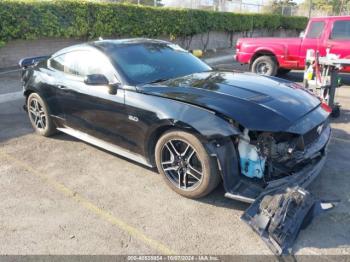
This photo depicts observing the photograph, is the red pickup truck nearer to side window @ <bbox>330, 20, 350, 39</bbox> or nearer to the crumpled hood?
side window @ <bbox>330, 20, 350, 39</bbox>

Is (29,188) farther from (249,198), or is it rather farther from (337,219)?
(337,219)

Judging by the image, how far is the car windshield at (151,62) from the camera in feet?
14.2

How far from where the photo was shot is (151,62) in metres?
4.57

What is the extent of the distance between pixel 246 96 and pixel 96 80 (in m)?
1.74

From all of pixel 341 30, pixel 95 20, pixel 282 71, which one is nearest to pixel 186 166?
pixel 341 30

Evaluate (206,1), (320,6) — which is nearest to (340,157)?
(206,1)

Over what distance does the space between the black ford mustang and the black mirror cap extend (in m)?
0.01

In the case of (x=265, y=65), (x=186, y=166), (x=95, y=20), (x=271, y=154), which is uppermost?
(x=95, y=20)

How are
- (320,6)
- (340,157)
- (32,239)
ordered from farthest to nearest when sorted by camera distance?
(320,6) → (340,157) → (32,239)

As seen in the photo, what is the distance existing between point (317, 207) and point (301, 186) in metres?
0.26

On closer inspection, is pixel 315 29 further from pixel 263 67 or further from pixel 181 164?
pixel 181 164

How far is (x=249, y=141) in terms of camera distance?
337 cm

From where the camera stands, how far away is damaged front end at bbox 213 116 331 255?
301 centimetres

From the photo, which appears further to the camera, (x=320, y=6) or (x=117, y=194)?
(x=320, y=6)
